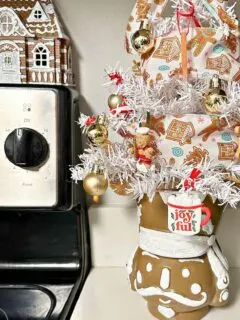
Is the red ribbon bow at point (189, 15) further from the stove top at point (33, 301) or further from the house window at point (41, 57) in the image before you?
the stove top at point (33, 301)

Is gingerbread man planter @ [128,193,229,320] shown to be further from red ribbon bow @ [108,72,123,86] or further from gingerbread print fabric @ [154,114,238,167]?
red ribbon bow @ [108,72,123,86]

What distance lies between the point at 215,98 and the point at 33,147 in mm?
282

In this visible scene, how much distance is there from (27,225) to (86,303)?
19cm

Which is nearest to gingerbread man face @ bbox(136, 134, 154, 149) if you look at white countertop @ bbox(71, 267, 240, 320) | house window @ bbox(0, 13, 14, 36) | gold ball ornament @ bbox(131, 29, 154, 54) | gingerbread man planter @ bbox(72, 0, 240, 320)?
gingerbread man planter @ bbox(72, 0, 240, 320)

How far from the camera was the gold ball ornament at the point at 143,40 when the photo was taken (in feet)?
2.12

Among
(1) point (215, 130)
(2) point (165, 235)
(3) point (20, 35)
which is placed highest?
(3) point (20, 35)

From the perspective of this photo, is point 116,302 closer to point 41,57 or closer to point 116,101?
point 116,101

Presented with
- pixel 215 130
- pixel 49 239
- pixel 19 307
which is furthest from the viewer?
pixel 49 239

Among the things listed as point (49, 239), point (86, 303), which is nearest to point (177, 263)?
point (86, 303)

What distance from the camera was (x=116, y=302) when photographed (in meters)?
0.70

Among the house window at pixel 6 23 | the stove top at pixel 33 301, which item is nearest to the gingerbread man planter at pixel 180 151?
the stove top at pixel 33 301

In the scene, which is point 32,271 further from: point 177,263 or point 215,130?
point 215,130

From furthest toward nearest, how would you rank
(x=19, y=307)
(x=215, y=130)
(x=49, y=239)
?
(x=49, y=239), (x=19, y=307), (x=215, y=130)

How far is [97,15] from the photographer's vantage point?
2.81ft
